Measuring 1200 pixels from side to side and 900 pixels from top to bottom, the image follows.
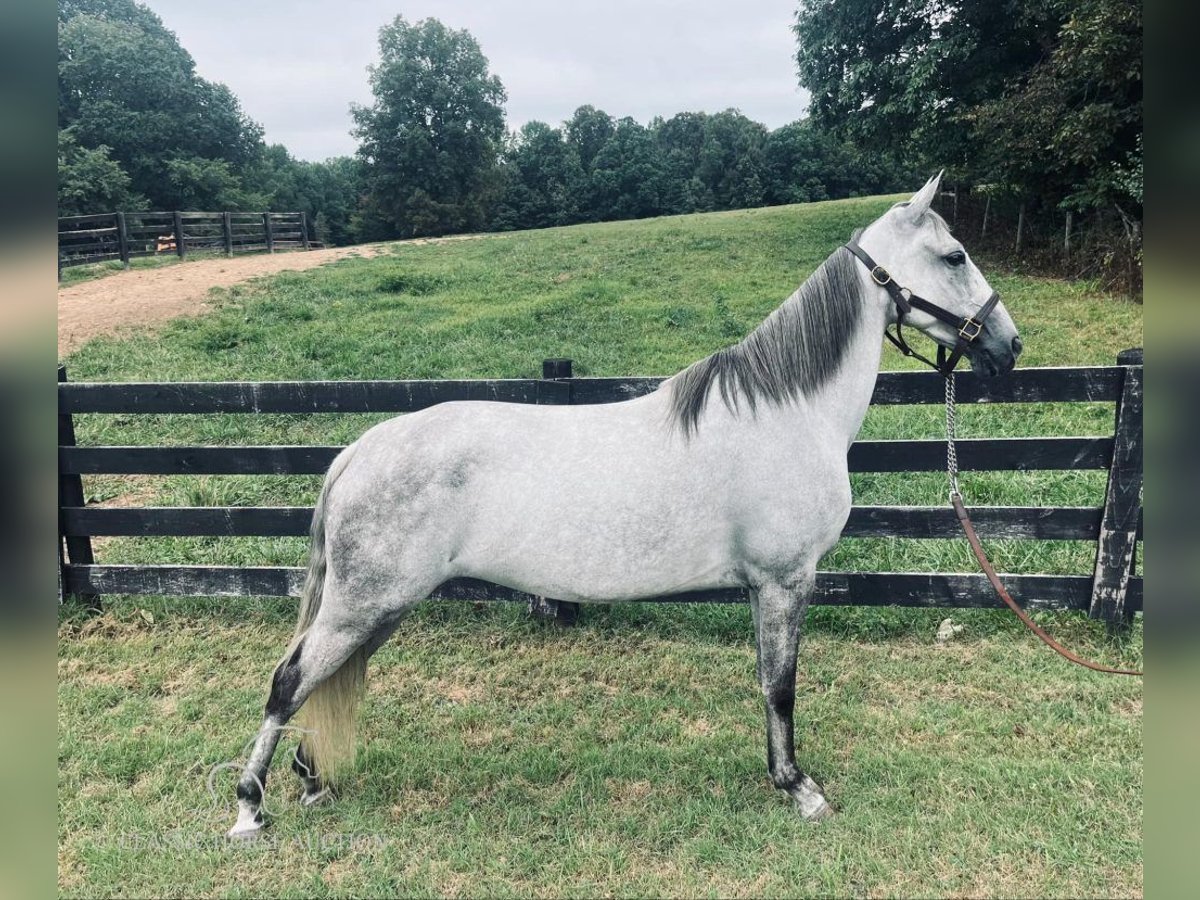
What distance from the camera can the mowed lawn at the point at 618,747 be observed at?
2.69 metres

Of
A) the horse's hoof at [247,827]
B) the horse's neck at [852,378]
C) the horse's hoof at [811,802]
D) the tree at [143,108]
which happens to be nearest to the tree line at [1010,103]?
the horse's neck at [852,378]

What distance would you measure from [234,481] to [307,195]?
5251cm

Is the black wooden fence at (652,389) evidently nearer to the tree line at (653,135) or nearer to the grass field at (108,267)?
the tree line at (653,135)

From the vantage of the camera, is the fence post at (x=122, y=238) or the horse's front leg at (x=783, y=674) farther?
the fence post at (x=122, y=238)

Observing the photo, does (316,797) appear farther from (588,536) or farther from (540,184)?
(540,184)

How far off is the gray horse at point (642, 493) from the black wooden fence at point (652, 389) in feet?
4.23

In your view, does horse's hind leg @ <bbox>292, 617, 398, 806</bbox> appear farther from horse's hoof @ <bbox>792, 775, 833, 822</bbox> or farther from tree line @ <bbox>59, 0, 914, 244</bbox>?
tree line @ <bbox>59, 0, 914, 244</bbox>

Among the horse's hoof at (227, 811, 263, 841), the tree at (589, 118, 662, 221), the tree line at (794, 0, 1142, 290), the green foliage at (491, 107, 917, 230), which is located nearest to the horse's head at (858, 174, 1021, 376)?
the horse's hoof at (227, 811, 263, 841)

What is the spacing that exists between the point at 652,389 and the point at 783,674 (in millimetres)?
1881

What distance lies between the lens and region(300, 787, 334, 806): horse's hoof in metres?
3.05

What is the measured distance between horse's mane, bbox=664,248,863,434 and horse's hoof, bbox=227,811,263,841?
232 centimetres

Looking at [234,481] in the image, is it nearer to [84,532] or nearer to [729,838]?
[84,532]

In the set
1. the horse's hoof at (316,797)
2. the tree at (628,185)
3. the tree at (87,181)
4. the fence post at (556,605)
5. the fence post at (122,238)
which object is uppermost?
the tree at (628,185)
